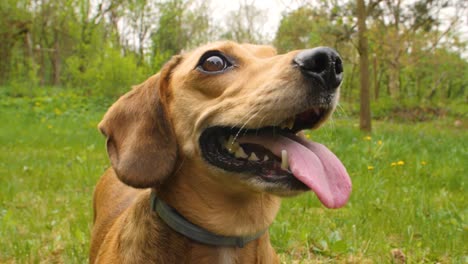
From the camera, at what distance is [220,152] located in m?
2.45

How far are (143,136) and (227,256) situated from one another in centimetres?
82

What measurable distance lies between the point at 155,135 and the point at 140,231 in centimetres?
55

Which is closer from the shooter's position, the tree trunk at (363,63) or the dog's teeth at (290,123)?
the dog's teeth at (290,123)

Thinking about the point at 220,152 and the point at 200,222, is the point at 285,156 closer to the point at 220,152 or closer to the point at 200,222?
the point at 220,152

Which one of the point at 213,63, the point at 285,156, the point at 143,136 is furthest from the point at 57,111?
the point at 285,156

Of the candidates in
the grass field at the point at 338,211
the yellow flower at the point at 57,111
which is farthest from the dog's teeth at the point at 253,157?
the yellow flower at the point at 57,111

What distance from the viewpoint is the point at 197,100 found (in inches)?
101

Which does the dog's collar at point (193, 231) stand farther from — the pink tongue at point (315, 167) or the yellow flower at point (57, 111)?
the yellow flower at point (57, 111)

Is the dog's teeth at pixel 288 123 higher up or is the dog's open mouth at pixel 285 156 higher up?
the dog's teeth at pixel 288 123

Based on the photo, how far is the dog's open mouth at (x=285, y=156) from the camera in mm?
2135

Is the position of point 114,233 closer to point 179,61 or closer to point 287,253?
point 179,61

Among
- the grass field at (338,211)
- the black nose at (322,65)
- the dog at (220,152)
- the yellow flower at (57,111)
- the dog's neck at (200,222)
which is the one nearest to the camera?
the black nose at (322,65)

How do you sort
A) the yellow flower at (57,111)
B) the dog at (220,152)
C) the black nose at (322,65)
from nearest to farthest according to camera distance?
the black nose at (322,65) → the dog at (220,152) → the yellow flower at (57,111)

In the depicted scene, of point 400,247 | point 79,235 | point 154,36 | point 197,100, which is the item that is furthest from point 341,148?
point 154,36
